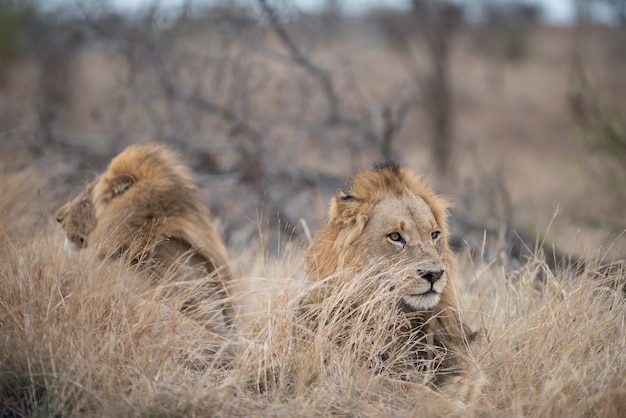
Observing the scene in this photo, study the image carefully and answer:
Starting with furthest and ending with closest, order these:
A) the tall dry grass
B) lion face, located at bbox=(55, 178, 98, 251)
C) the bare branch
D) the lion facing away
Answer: the bare branch → lion face, located at bbox=(55, 178, 98, 251) → the lion facing away → the tall dry grass

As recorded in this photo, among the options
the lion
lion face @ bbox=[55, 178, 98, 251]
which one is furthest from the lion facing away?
the lion

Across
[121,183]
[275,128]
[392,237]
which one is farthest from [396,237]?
[275,128]

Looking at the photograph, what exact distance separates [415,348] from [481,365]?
13.4 inches

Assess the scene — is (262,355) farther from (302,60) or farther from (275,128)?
(275,128)

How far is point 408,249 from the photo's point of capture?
346 cm

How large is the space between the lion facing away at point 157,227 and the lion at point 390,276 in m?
0.61

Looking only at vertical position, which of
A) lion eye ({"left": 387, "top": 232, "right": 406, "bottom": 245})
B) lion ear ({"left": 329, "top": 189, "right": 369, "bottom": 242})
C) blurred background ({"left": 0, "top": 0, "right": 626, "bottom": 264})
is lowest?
blurred background ({"left": 0, "top": 0, "right": 626, "bottom": 264})

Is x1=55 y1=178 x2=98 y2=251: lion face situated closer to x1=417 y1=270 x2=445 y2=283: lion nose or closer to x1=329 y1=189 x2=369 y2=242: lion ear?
x1=329 y1=189 x2=369 y2=242: lion ear

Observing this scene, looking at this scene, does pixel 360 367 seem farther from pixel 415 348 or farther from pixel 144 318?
pixel 144 318

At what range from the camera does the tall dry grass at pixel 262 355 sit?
119 inches

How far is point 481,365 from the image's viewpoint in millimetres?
3457

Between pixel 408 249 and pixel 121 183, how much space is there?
1.87 metres

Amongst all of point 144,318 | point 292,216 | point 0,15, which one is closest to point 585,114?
point 292,216

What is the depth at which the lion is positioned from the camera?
3.41 metres
